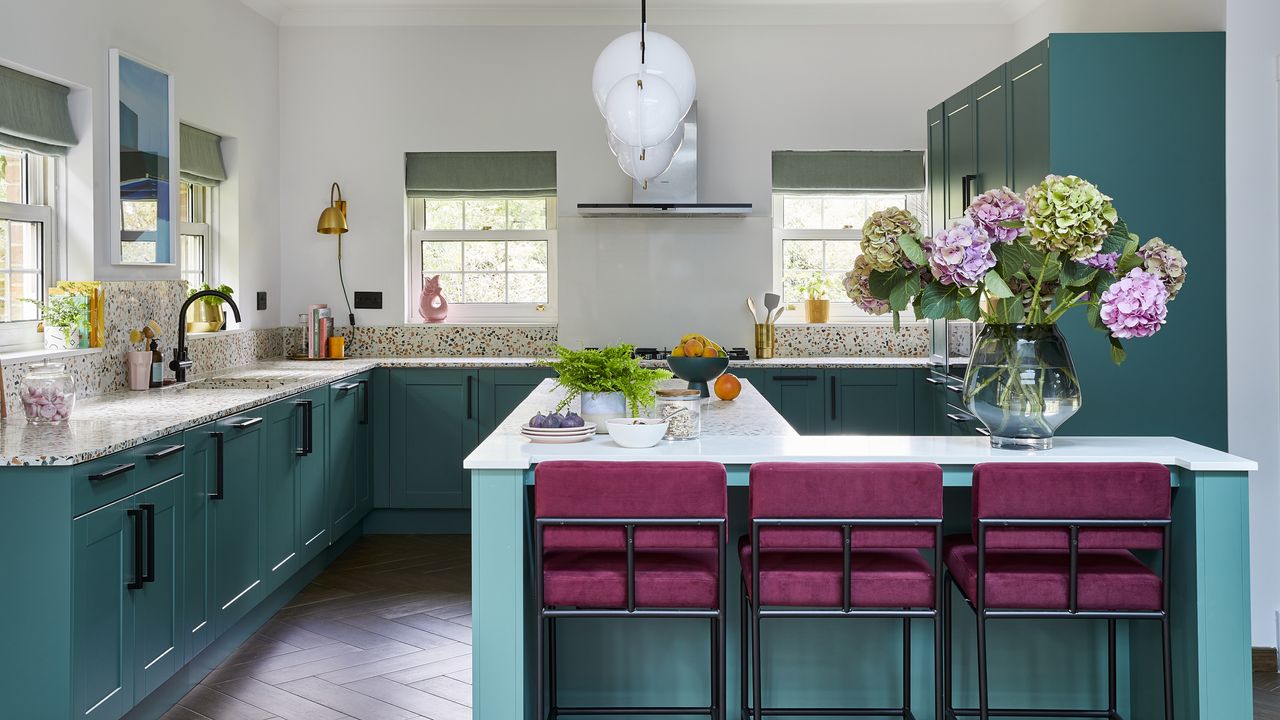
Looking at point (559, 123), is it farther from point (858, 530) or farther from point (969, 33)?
point (858, 530)

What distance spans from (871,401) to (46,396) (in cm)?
402

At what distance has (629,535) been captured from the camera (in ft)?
7.56

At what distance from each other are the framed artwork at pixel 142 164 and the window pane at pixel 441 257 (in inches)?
77.0

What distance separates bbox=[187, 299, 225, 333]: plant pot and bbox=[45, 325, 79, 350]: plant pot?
47.7 inches

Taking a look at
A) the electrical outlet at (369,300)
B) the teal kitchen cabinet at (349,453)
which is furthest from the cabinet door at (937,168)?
the electrical outlet at (369,300)

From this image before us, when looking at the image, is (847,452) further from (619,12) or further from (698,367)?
(619,12)

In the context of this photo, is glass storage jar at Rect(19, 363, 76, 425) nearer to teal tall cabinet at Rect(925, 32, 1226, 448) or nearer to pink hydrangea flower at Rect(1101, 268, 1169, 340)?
pink hydrangea flower at Rect(1101, 268, 1169, 340)

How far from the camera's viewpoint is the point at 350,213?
620 centimetres

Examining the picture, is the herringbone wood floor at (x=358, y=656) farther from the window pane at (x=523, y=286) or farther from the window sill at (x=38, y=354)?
the window pane at (x=523, y=286)

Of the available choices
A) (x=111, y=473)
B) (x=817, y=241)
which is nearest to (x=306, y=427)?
(x=111, y=473)

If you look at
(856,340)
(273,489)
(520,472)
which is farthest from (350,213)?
(520,472)

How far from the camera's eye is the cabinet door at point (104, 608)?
261 centimetres

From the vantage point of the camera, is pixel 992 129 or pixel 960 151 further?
pixel 960 151

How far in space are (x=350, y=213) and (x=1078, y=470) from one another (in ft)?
16.1
